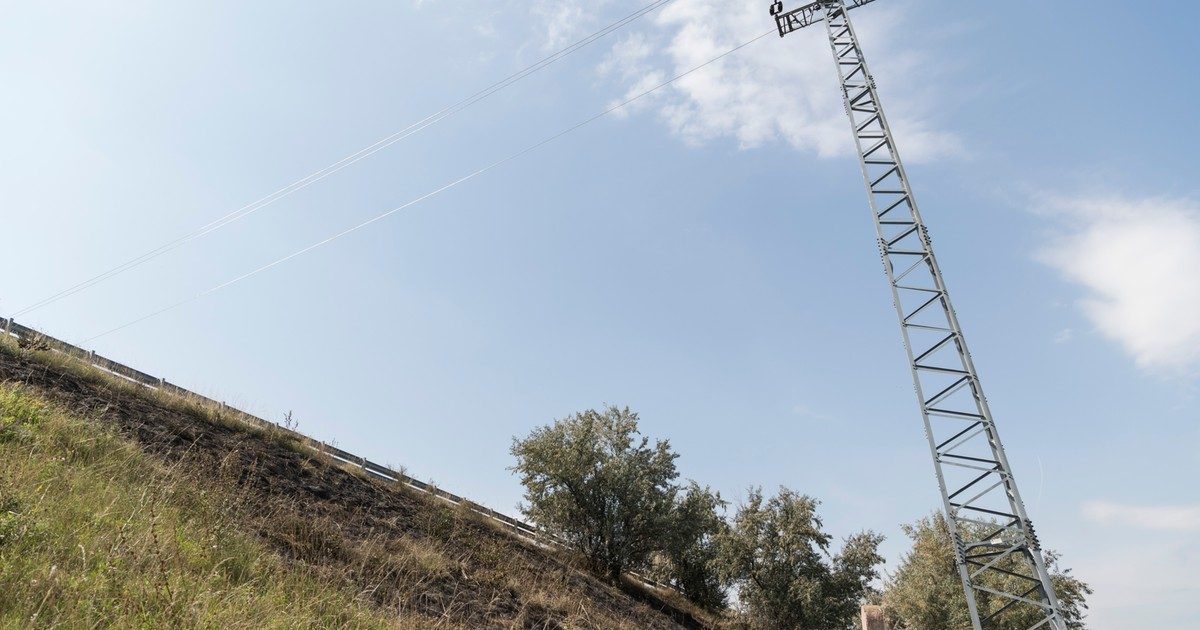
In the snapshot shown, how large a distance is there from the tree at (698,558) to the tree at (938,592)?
1093cm

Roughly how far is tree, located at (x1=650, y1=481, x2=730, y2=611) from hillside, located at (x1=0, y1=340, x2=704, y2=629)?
6536 mm

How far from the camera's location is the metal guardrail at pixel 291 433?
18.2 meters

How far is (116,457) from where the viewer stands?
35.8 ft

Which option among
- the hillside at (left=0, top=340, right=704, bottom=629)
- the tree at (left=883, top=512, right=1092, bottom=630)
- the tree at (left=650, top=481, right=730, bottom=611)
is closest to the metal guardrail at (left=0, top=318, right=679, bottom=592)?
the hillside at (left=0, top=340, right=704, bottom=629)

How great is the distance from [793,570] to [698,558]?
4.35 m

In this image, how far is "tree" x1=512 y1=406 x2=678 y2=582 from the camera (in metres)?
27.1

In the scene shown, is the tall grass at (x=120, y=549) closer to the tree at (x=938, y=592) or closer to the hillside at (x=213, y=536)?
the hillside at (x=213, y=536)

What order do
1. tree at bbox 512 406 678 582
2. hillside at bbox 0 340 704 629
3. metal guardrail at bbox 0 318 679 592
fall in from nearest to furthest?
hillside at bbox 0 340 704 629 → metal guardrail at bbox 0 318 679 592 → tree at bbox 512 406 678 582

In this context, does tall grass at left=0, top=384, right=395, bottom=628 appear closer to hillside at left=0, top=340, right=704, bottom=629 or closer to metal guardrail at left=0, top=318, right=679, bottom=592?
hillside at left=0, top=340, right=704, bottom=629

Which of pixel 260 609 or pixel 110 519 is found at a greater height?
pixel 110 519

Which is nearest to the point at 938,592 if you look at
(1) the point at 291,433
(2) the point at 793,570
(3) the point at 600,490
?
(2) the point at 793,570

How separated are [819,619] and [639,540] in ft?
28.1

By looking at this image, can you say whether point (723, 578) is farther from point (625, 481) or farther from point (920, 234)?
point (920, 234)

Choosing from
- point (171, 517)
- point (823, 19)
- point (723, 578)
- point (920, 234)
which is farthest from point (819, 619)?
point (171, 517)
